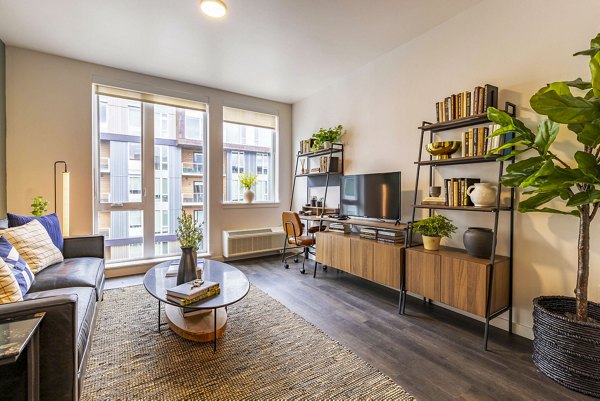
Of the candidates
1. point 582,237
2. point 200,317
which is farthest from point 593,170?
point 200,317

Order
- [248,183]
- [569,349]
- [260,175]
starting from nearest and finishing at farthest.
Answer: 1. [569,349]
2. [248,183]
3. [260,175]

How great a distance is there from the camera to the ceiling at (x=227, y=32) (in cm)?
251

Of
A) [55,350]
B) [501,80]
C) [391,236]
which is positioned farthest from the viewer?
[391,236]

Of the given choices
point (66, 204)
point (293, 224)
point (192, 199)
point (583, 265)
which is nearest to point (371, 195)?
point (293, 224)

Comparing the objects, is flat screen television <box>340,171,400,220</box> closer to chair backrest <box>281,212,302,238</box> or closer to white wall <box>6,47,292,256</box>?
chair backrest <box>281,212,302,238</box>

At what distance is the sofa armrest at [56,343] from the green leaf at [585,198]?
2.62 metres

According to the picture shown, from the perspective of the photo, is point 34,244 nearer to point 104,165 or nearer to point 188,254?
point 188,254

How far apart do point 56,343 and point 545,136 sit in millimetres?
2848

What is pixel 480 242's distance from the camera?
7.53ft

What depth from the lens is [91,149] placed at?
363cm

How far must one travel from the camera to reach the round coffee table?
6.37 feet

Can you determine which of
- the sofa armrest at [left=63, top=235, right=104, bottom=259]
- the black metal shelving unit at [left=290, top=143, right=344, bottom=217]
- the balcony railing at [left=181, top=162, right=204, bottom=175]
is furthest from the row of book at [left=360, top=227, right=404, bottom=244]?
the sofa armrest at [left=63, top=235, right=104, bottom=259]

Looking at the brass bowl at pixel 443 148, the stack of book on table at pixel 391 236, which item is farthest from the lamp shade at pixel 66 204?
the brass bowl at pixel 443 148

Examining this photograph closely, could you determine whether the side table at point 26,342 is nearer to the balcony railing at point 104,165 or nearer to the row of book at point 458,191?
the row of book at point 458,191
